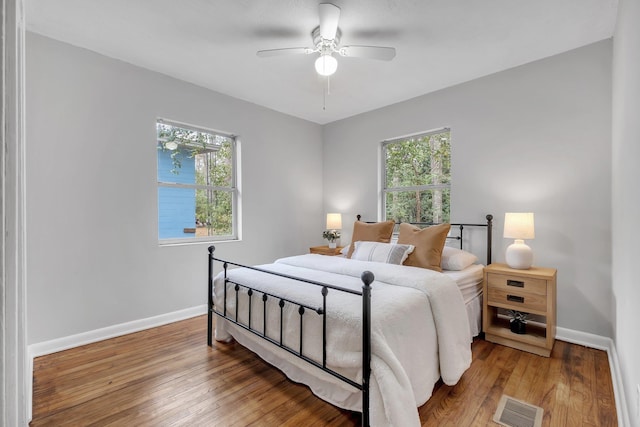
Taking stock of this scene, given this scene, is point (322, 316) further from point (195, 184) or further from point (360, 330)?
point (195, 184)

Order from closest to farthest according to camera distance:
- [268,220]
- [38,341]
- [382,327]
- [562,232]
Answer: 1. [382,327]
2. [38,341]
3. [562,232]
4. [268,220]

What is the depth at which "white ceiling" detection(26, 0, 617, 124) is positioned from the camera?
2127 millimetres

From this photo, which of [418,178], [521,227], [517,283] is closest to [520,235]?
[521,227]

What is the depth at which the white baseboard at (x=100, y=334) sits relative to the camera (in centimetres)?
242

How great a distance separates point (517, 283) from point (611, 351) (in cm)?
81

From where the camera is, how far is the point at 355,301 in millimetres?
1830

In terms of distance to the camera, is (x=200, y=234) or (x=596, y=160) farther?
(x=200, y=234)

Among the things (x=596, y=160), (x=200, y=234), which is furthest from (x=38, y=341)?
(x=596, y=160)

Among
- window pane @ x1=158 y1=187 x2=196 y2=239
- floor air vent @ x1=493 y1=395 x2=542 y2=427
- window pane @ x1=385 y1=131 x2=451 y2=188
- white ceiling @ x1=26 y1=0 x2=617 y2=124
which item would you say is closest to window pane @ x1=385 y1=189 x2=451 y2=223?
window pane @ x1=385 y1=131 x2=451 y2=188

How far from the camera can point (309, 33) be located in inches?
94.3

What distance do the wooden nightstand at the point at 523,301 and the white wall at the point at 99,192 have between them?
2849 mm

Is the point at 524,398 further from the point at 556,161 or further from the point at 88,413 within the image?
the point at 88,413

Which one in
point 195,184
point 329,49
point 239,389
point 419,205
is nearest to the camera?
point 239,389

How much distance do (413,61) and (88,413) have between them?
3.64m
